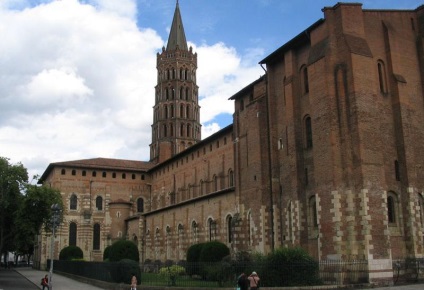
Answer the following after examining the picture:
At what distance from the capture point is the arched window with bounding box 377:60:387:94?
26877 mm

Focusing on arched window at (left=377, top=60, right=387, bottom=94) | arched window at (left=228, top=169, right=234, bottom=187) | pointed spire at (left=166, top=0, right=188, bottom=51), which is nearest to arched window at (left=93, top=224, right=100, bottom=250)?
arched window at (left=228, top=169, right=234, bottom=187)

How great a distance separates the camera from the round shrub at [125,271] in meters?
25.7

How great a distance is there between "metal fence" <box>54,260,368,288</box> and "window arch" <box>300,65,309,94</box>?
34.5 ft

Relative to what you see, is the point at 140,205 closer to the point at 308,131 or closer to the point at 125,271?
the point at 125,271

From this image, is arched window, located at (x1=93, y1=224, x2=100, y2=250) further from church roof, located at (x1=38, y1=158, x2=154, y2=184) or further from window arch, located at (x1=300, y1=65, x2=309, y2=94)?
window arch, located at (x1=300, y1=65, x2=309, y2=94)

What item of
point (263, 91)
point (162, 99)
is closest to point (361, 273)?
point (263, 91)

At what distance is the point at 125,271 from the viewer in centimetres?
2614

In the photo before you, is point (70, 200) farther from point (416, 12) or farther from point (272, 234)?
point (416, 12)

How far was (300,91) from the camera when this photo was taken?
29.1 metres

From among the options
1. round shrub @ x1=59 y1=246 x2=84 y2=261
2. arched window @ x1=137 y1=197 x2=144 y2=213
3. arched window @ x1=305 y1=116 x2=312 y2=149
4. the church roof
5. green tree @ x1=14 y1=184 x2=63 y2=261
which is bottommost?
round shrub @ x1=59 y1=246 x2=84 y2=261

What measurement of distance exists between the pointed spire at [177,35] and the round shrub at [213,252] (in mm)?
58862

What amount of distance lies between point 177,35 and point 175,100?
1271 cm

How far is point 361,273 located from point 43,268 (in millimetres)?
44028

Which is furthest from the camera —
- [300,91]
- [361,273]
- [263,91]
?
[263,91]
